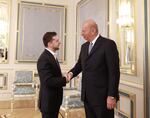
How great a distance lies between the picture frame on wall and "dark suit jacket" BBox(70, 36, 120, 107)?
294cm

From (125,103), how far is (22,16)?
3158 millimetres

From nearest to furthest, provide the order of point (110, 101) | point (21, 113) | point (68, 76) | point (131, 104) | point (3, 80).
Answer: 1. point (110, 101)
2. point (68, 76)
3. point (131, 104)
4. point (21, 113)
5. point (3, 80)

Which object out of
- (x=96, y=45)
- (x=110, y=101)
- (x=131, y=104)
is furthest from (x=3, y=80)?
(x=110, y=101)

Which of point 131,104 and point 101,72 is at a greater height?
point 101,72

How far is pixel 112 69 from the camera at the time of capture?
1578mm

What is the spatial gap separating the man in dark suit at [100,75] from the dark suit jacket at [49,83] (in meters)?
0.25

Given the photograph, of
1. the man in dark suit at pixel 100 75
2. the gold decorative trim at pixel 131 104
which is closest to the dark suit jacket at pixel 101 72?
the man in dark suit at pixel 100 75

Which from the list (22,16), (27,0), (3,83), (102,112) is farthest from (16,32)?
(102,112)

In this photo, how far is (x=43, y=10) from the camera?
15.0 ft

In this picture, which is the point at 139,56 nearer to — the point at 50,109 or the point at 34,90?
the point at 50,109

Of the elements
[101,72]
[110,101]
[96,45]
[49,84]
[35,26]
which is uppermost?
[35,26]

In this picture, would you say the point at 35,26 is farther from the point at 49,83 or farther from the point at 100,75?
the point at 100,75

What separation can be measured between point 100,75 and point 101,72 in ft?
0.09

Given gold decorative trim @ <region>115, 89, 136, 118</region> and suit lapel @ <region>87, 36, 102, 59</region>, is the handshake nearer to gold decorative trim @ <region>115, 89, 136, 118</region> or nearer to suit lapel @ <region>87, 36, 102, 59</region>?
suit lapel @ <region>87, 36, 102, 59</region>
